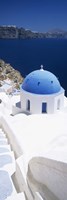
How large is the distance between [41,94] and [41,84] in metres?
0.66

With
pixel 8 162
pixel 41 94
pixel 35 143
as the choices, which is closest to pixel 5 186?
pixel 8 162

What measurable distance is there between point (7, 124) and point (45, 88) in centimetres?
352

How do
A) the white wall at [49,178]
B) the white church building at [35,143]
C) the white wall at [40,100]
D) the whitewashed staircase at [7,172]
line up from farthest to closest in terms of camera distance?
the white wall at [40,100] < the whitewashed staircase at [7,172] < the white church building at [35,143] < the white wall at [49,178]

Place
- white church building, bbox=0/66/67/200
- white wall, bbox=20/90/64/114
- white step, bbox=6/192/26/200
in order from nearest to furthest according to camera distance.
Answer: white church building, bbox=0/66/67/200 < white step, bbox=6/192/26/200 < white wall, bbox=20/90/64/114

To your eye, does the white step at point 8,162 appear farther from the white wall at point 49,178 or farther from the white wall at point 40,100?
the white wall at point 40,100

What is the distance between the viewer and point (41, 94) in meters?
16.8

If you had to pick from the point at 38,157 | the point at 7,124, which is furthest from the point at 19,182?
the point at 7,124

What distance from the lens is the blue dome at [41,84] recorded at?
1684 centimetres

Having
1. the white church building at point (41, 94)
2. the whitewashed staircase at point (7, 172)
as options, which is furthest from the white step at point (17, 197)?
the white church building at point (41, 94)

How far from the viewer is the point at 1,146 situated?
570 inches

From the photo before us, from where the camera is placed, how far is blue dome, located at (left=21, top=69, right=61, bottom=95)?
16.8 meters

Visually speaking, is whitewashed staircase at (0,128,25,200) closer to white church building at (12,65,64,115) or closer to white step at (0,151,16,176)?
white step at (0,151,16,176)

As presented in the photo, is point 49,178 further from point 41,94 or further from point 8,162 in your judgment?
point 41,94

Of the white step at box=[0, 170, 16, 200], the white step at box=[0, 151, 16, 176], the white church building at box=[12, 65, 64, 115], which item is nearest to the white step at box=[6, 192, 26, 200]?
the white step at box=[0, 170, 16, 200]
